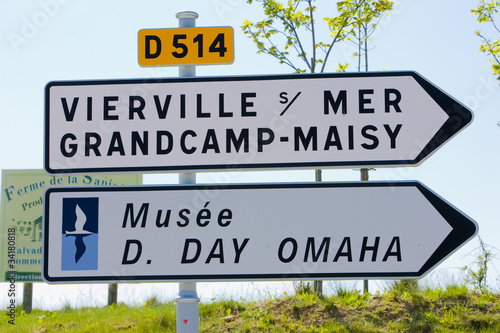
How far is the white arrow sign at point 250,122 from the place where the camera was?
380cm

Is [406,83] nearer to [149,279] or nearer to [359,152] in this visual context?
[359,152]

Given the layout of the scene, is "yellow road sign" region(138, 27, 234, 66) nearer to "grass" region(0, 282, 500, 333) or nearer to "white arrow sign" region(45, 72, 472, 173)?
"white arrow sign" region(45, 72, 472, 173)

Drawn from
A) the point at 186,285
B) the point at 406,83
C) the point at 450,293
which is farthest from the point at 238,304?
the point at 406,83

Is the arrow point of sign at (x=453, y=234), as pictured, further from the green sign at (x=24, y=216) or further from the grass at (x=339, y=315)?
the green sign at (x=24, y=216)

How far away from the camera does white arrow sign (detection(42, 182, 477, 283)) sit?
367cm

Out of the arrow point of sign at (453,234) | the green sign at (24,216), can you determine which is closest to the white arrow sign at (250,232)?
the arrow point of sign at (453,234)

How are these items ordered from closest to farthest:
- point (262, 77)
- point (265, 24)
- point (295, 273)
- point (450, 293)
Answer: point (295, 273), point (262, 77), point (450, 293), point (265, 24)

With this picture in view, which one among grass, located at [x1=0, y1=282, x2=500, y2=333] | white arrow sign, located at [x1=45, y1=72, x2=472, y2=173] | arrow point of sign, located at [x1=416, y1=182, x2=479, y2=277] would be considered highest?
white arrow sign, located at [x1=45, y1=72, x2=472, y2=173]

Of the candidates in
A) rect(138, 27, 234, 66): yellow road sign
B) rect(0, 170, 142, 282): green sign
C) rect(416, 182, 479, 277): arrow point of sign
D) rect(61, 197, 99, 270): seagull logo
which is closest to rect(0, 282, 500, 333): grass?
rect(416, 182, 479, 277): arrow point of sign

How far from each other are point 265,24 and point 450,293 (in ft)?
19.8

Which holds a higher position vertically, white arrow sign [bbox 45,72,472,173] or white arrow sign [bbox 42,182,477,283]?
white arrow sign [bbox 45,72,472,173]

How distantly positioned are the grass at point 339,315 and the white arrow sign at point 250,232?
→ 12.7 feet

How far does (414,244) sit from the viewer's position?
12.1ft

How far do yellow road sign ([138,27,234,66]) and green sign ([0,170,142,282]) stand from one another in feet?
29.2
